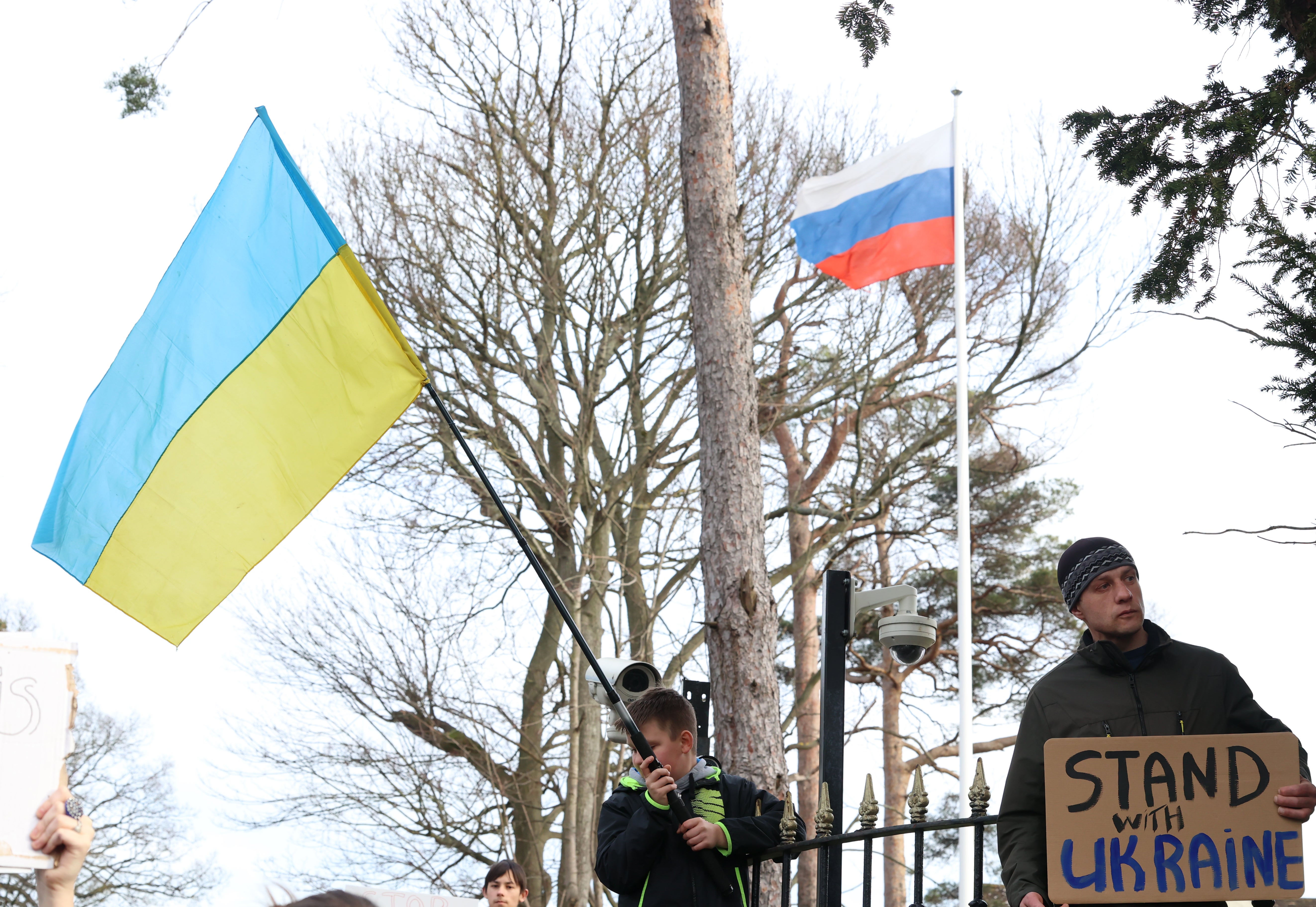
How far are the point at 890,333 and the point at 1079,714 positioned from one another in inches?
476

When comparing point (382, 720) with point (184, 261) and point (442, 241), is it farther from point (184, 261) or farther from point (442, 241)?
point (184, 261)

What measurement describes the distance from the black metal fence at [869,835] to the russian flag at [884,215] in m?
7.15

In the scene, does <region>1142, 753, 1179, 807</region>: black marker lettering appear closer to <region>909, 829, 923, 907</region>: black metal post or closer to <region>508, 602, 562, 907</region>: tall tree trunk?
<region>909, 829, 923, 907</region>: black metal post

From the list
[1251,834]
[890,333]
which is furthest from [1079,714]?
[890,333]

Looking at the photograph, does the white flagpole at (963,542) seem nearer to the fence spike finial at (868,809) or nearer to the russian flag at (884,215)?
the russian flag at (884,215)

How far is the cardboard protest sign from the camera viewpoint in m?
2.71

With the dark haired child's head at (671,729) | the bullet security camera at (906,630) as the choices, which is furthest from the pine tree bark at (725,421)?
the dark haired child's head at (671,729)

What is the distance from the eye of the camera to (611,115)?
45.3ft

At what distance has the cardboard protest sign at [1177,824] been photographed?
271 cm

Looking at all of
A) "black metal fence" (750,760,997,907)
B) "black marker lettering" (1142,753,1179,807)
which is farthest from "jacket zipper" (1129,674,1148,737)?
"black metal fence" (750,760,997,907)

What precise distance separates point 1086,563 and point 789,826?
1.21 metres

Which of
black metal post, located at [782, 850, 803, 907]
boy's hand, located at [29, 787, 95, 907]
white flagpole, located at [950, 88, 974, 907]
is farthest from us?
white flagpole, located at [950, 88, 974, 907]

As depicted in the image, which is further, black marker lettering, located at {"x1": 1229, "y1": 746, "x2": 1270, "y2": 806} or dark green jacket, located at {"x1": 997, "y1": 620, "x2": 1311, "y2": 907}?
dark green jacket, located at {"x1": 997, "y1": 620, "x2": 1311, "y2": 907}

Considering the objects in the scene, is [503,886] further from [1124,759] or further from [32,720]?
[32,720]
